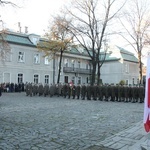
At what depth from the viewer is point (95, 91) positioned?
2180 centimetres

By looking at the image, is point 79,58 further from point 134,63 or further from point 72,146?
point 72,146

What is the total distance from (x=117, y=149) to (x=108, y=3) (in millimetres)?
24915

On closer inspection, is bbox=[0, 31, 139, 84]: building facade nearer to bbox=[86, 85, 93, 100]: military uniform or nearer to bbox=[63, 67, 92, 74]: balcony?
bbox=[63, 67, 92, 74]: balcony

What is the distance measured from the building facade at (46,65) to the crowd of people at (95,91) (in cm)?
573

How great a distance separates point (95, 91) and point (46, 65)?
71.7 feet

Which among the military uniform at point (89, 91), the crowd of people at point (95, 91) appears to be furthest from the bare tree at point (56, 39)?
the military uniform at point (89, 91)

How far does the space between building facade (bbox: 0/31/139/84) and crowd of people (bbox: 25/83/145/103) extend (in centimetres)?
573

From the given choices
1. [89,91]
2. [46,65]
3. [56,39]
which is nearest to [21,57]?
[46,65]

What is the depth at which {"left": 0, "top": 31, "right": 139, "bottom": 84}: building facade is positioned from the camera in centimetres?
3664

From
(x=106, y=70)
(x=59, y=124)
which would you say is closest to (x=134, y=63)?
(x=106, y=70)

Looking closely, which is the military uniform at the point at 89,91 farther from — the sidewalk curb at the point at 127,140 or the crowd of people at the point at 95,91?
the sidewalk curb at the point at 127,140

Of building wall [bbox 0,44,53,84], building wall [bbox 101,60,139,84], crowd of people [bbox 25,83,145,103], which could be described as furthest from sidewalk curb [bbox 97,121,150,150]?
building wall [bbox 101,60,139,84]

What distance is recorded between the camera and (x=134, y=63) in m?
60.6

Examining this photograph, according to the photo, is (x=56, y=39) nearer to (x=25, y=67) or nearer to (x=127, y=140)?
(x=25, y=67)
